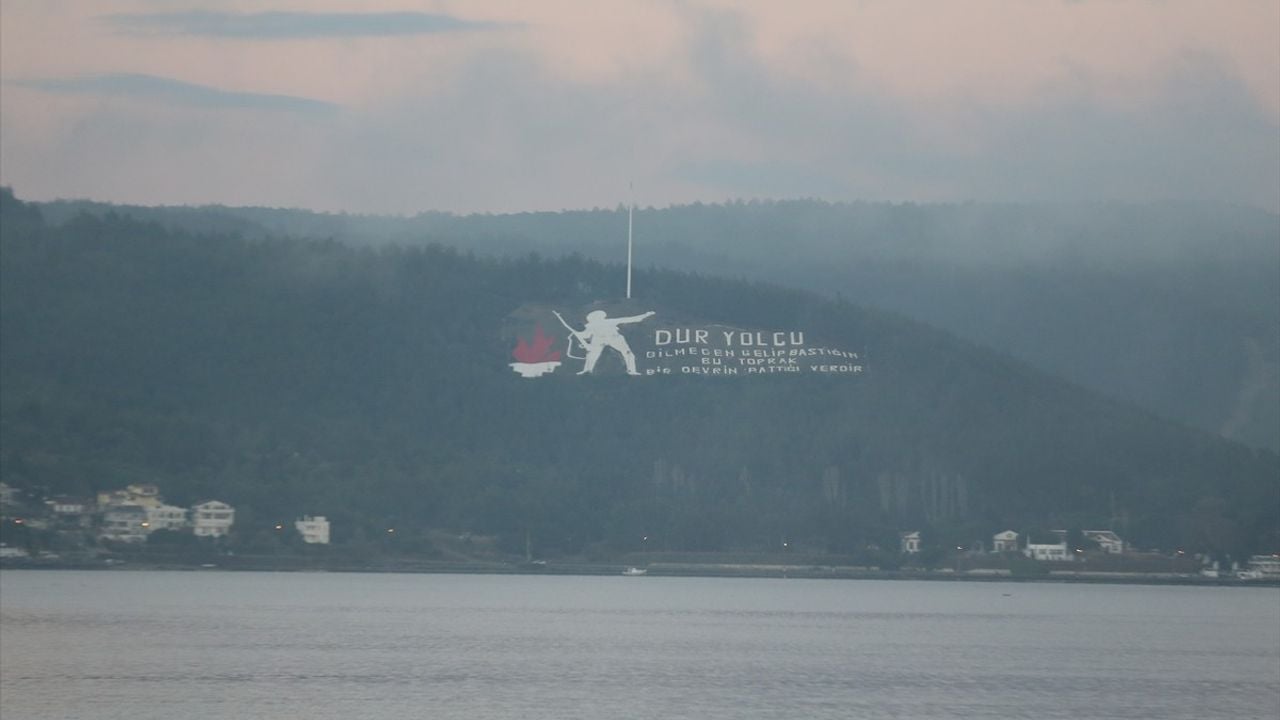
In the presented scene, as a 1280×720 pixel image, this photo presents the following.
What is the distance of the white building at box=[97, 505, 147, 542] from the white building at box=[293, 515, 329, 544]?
14172mm

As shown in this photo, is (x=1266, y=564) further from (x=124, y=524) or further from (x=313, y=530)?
(x=124, y=524)


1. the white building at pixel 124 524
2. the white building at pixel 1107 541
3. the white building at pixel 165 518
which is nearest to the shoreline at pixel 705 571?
the white building at pixel 1107 541

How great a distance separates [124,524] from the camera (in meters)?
168

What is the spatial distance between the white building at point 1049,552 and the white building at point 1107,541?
8.73 ft

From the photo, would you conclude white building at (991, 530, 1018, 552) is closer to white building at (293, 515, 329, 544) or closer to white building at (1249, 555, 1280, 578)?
white building at (1249, 555, 1280, 578)

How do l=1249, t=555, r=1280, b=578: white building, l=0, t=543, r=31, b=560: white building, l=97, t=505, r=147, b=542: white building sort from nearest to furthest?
l=0, t=543, r=31, b=560: white building
l=97, t=505, r=147, b=542: white building
l=1249, t=555, r=1280, b=578: white building

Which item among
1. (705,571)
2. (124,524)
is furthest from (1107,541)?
(124,524)

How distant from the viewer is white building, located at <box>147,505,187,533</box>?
171m

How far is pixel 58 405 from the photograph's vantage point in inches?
7480

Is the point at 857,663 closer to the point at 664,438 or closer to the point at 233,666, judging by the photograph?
the point at 233,666

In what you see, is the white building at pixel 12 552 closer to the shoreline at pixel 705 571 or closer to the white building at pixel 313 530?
the shoreline at pixel 705 571

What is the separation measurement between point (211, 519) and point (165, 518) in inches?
164

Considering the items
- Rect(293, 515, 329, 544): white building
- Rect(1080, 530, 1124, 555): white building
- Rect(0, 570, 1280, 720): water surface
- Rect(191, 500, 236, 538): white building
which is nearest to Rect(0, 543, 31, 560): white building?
Rect(191, 500, 236, 538): white building

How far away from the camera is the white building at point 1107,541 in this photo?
180750mm
